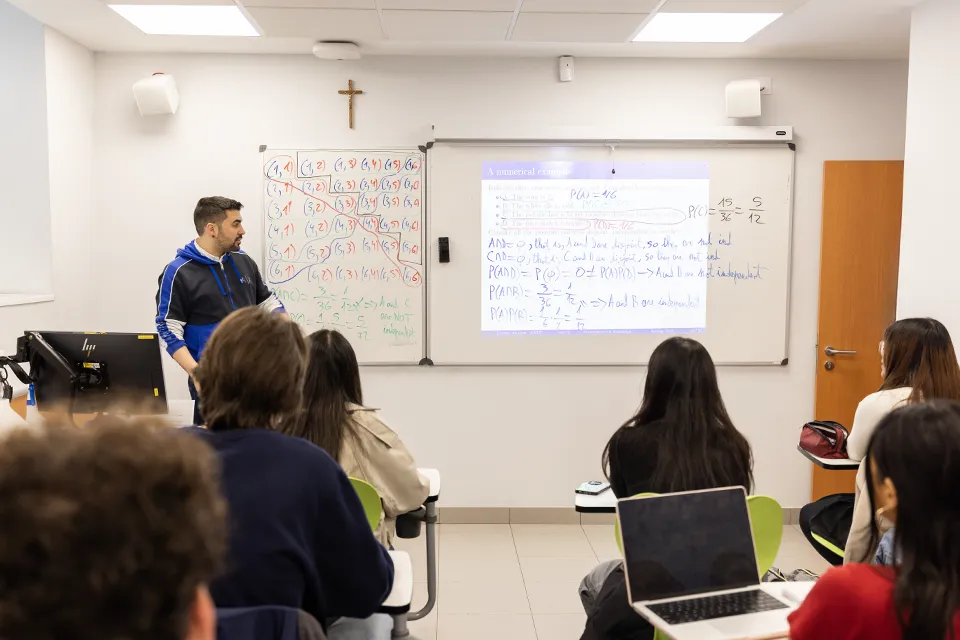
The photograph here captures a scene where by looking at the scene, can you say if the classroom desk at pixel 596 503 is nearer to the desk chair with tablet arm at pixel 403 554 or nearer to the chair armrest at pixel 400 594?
the desk chair with tablet arm at pixel 403 554

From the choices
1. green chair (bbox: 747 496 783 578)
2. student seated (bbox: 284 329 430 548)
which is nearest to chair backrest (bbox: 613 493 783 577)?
green chair (bbox: 747 496 783 578)

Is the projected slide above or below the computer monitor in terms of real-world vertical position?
above

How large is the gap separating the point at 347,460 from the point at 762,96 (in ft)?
10.8

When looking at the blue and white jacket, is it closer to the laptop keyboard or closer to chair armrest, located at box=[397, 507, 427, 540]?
chair armrest, located at box=[397, 507, 427, 540]

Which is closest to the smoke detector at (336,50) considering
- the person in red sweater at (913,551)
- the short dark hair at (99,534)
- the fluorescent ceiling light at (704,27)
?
the fluorescent ceiling light at (704,27)

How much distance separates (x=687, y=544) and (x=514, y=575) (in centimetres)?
218

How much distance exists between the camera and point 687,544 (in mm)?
1763

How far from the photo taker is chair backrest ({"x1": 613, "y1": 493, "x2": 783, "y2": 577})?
81.1 inches

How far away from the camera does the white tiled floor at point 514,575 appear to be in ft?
10.6

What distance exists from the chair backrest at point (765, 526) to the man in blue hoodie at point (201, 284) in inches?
93.3

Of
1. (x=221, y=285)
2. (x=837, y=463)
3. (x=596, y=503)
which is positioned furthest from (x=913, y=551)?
(x=221, y=285)

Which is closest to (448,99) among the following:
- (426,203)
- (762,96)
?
(426,203)

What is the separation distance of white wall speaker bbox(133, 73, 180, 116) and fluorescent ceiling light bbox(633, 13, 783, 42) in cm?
245

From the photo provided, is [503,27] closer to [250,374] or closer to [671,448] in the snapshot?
[671,448]
